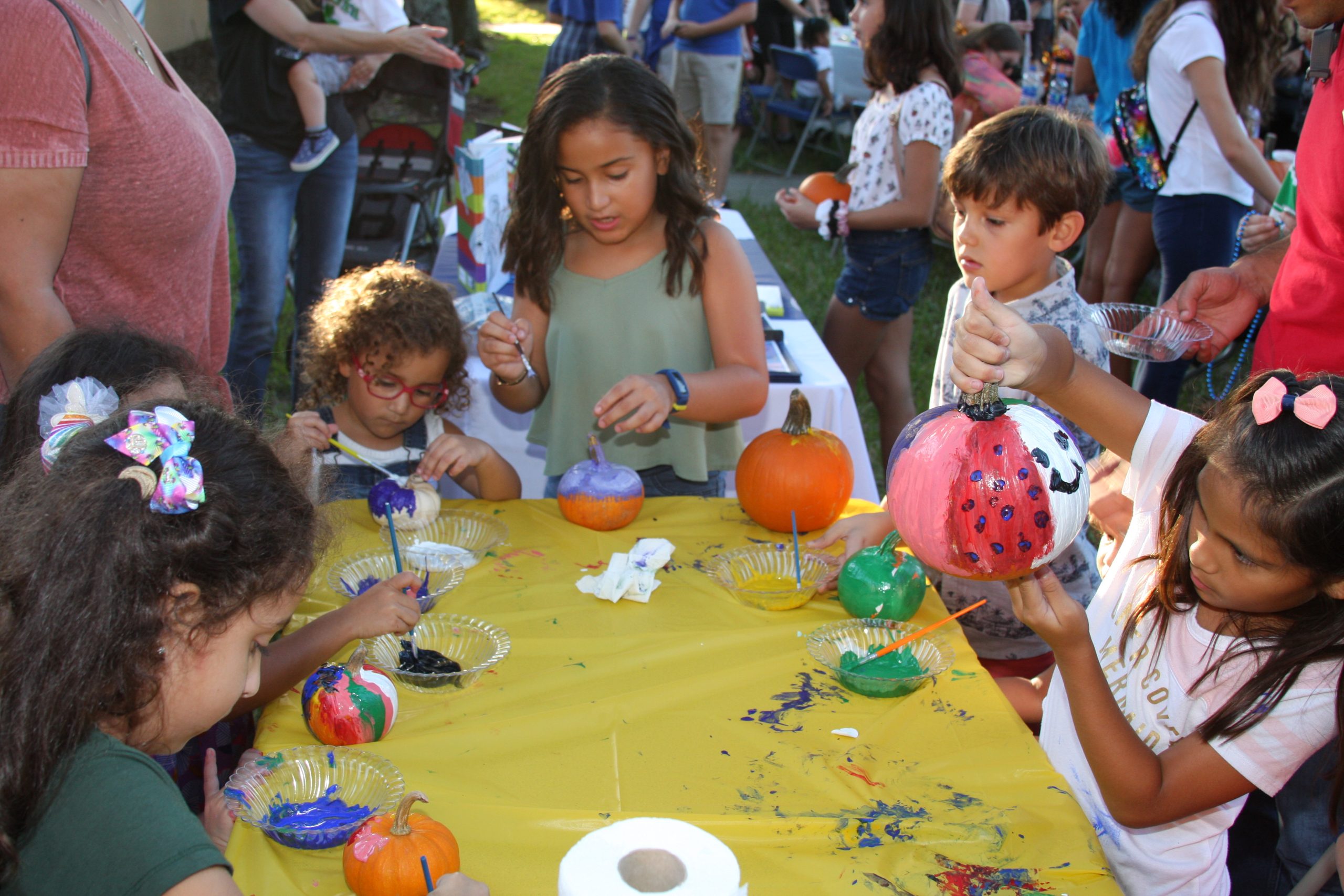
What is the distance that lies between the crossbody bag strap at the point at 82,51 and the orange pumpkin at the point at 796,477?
1.40 meters

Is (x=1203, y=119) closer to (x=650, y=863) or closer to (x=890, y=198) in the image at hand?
(x=890, y=198)

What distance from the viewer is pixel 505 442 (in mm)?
3133

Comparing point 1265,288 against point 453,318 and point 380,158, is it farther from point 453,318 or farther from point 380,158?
point 380,158

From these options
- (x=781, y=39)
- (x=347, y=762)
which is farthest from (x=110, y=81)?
(x=781, y=39)

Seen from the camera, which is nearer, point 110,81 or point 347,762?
point 347,762

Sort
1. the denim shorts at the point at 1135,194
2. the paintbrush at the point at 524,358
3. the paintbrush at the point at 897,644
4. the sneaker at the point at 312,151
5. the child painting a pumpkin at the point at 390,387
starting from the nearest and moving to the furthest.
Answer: the paintbrush at the point at 897,644
the paintbrush at the point at 524,358
the child painting a pumpkin at the point at 390,387
the sneaker at the point at 312,151
the denim shorts at the point at 1135,194

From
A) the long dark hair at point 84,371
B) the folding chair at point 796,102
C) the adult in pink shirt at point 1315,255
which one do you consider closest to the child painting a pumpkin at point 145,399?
the long dark hair at point 84,371

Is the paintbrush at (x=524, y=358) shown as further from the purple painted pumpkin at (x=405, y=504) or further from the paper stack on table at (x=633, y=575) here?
the paper stack on table at (x=633, y=575)

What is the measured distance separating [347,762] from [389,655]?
0.32 m

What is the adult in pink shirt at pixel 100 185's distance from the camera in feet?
5.32

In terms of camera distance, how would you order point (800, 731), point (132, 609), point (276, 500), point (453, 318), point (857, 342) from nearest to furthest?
point (132, 609), point (276, 500), point (800, 731), point (453, 318), point (857, 342)

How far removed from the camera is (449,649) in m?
1.70

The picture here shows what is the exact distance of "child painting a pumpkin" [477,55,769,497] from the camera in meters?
2.21

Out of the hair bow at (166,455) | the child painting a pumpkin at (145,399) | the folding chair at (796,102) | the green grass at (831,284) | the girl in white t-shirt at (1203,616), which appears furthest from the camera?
the folding chair at (796,102)
